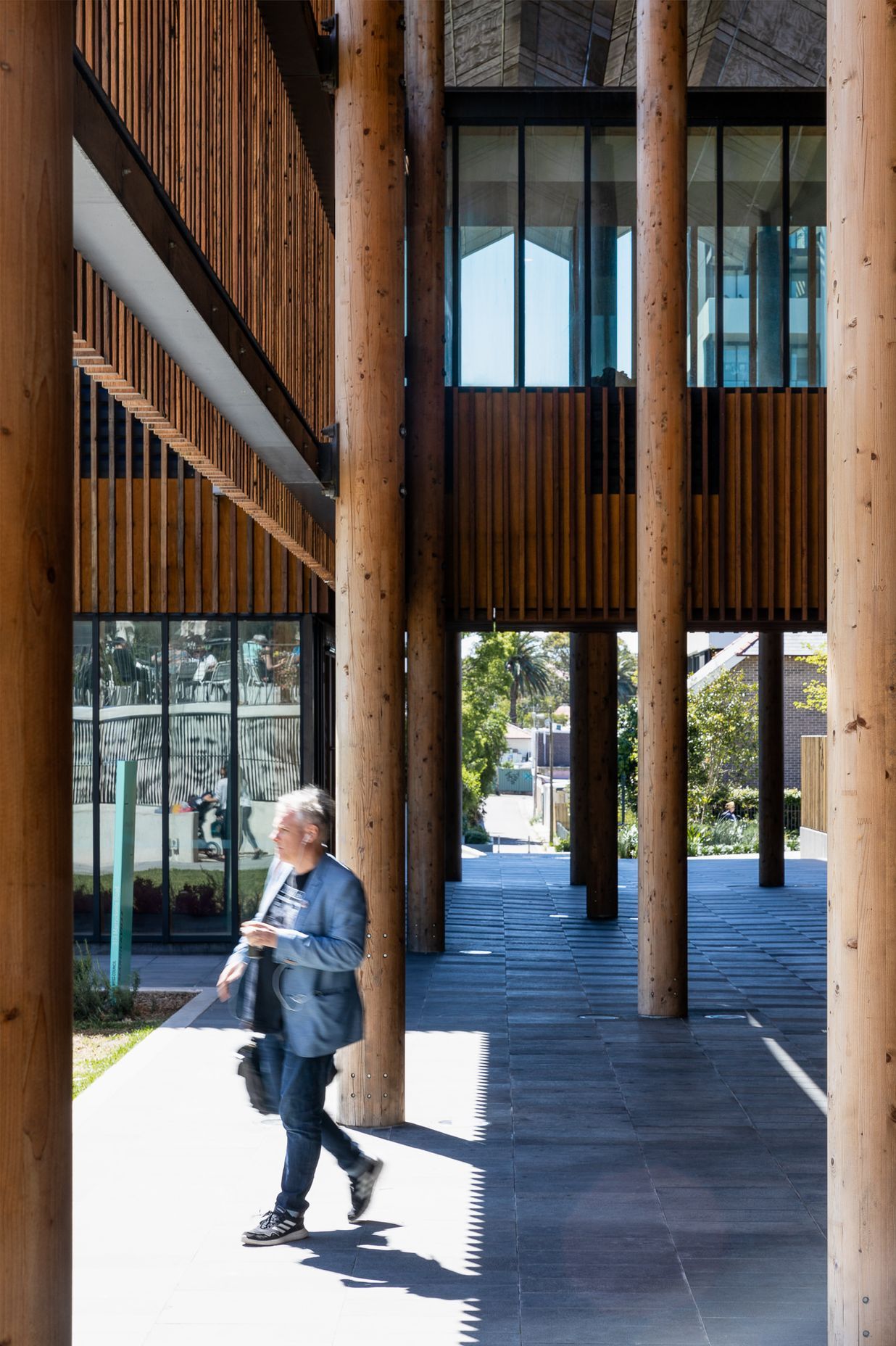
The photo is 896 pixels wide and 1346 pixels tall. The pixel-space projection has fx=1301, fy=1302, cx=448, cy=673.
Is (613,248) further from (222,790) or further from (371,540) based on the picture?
(371,540)

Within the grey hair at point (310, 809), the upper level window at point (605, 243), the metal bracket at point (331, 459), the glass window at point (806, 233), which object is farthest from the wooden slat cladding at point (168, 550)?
the grey hair at point (310, 809)

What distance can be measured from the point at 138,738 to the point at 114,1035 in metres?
4.57

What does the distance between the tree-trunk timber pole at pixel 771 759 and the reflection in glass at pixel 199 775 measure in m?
8.51

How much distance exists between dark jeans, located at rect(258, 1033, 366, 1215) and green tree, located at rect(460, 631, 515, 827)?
32.1 metres

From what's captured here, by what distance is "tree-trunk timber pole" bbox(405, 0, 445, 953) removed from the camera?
13.0 m

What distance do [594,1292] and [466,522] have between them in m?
9.62

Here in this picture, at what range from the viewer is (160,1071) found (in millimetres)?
8242

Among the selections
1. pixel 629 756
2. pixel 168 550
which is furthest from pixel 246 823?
pixel 629 756

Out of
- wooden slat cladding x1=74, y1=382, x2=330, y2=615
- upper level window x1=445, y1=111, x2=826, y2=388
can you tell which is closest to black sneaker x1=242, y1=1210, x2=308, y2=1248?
wooden slat cladding x1=74, y1=382, x2=330, y2=615

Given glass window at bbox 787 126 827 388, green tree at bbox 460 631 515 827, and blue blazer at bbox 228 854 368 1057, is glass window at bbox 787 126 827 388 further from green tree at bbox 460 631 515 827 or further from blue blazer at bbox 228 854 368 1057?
green tree at bbox 460 631 515 827

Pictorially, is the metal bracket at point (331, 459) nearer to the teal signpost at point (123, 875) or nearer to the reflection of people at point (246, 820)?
the teal signpost at point (123, 875)

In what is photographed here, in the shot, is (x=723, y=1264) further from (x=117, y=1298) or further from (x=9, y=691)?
(x=9, y=691)

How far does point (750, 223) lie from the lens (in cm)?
1489

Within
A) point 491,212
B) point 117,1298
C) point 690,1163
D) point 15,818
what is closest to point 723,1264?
point 690,1163
